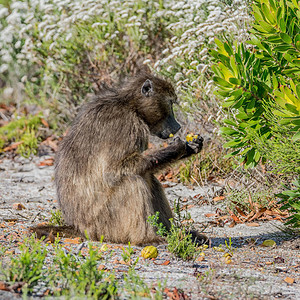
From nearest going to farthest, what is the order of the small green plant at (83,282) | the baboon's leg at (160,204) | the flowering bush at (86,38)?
the small green plant at (83,282), the baboon's leg at (160,204), the flowering bush at (86,38)

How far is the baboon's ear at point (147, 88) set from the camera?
5.45 metres

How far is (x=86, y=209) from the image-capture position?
4906 mm

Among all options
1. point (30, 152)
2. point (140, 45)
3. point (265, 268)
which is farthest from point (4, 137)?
point (265, 268)

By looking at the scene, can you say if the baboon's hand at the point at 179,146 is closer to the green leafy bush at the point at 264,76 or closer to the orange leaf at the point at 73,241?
the green leafy bush at the point at 264,76

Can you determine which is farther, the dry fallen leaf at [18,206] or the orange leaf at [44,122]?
the orange leaf at [44,122]

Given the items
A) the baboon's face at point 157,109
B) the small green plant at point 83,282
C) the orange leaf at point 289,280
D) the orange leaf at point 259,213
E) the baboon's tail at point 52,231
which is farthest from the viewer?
the orange leaf at point 259,213

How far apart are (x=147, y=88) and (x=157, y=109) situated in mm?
250

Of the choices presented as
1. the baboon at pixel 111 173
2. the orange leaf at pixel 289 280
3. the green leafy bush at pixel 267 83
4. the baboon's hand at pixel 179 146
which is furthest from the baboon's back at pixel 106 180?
the orange leaf at pixel 289 280

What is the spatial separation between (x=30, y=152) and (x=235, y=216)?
4.63m

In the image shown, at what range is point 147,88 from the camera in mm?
5484

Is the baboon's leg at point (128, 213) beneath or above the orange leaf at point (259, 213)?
above

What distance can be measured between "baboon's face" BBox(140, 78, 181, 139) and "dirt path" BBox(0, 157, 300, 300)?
3.06ft

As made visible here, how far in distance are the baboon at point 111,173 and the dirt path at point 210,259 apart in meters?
0.34

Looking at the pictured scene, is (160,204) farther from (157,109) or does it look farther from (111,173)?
(157,109)
